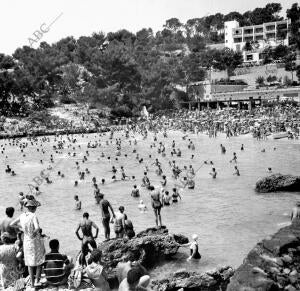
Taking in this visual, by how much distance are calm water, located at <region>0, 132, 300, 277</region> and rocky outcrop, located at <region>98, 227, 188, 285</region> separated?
0.34 m

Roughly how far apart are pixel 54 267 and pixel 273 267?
354 cm

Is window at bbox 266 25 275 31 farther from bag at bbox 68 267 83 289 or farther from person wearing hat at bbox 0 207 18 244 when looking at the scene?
bag at bbox 68 267 83 289

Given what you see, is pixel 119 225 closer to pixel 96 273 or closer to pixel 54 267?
pixel 54 267

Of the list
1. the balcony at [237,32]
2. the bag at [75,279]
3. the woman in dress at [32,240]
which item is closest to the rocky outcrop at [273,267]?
the bag at [75,279]

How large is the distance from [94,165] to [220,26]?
10362 centimetres

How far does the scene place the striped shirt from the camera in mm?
7336

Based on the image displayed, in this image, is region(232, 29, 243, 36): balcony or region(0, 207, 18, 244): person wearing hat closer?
region(0, 207, 18, 244): person wearing hat

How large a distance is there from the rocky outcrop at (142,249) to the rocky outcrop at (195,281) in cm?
143

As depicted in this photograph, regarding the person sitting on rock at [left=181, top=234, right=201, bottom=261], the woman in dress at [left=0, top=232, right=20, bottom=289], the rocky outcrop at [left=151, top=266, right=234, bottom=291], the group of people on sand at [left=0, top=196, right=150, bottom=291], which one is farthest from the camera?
the person sitting on rock at [left=181, top=234, right=201, bottom=261]

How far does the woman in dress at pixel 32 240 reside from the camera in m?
7.39

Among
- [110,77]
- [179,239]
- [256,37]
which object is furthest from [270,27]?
[179,239]

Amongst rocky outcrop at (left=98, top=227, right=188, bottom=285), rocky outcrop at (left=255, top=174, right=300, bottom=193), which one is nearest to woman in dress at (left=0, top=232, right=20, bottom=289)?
rocky outcrop at (left=98, top=227, right=188, bottom=285)

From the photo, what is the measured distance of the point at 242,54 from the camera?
95.3 m

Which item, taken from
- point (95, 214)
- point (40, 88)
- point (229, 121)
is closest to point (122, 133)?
point (229, 121)
